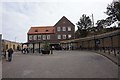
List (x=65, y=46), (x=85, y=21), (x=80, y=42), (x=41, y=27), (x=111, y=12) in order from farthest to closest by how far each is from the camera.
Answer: (x=41, y=27), (x=85, y=21), (x=65, y=46), (x=80, y=42), (x=111, y=12)

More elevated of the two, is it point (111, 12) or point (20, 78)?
point (111, 12)

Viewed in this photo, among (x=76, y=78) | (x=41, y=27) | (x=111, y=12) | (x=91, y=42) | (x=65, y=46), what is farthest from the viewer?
(x=41, y=27)

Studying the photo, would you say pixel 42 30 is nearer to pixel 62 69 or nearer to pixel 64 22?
pixel 64 22

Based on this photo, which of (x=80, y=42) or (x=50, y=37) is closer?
(x=80, y=42)

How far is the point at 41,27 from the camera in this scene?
91.8 meters

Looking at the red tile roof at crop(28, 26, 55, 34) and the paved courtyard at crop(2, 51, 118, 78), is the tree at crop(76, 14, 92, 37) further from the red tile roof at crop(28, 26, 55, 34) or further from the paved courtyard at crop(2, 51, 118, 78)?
the paved courtyard at crop(2, 51, 118, 78)

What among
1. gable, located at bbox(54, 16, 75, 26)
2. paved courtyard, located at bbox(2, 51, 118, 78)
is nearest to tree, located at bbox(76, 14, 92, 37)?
gable, located at bbox(54, 16, 75, 26)

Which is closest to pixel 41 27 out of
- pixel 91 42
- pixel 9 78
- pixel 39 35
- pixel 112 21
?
pixel 39 35

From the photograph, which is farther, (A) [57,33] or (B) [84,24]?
(A) [57,33]

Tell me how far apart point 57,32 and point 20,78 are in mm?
72464

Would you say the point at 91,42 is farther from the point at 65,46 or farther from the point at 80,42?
the point at 65,46

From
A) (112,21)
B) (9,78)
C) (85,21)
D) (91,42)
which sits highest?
(85,21)

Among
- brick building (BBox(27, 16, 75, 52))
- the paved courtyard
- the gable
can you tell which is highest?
the gable

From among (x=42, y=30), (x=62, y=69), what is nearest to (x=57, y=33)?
(x=42, y=30)
